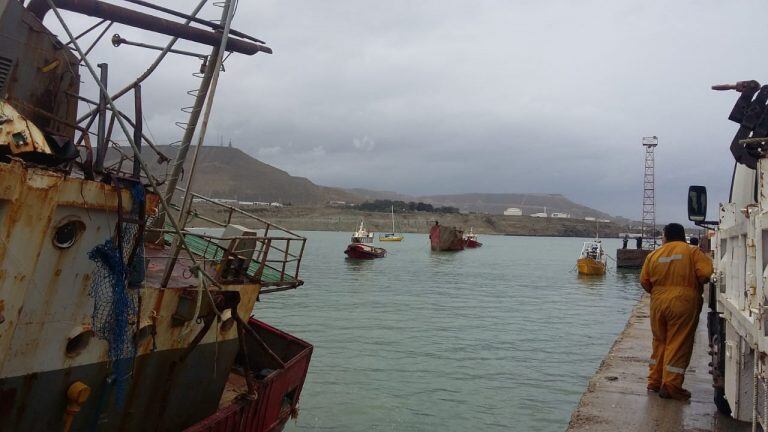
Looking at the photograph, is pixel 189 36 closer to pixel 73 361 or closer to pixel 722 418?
pixel 73 361

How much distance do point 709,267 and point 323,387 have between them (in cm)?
858

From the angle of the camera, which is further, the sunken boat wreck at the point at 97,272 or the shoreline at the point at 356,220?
the shoreline at the point at 356,220

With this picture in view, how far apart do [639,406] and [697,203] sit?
2.73 metres

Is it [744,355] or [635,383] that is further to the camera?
[635,383]

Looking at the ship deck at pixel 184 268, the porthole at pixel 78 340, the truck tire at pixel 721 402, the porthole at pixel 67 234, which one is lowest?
the truck tire at pixel 721 402

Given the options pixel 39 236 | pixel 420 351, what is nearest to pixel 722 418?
pixel 39 236

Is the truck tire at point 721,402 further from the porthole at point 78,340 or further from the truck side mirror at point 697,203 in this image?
the porthole at point 78,340

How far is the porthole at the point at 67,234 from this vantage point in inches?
197

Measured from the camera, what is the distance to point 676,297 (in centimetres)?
745

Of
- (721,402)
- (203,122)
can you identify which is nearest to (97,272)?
(203,122)

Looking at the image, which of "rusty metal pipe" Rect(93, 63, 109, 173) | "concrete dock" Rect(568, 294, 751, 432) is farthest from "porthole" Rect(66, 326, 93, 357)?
"concrete dock" Rect(568, 294, 751, 432)

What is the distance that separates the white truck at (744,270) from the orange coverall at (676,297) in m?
0.26

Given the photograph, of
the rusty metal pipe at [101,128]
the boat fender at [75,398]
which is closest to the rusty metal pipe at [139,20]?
the rusty metal pipe at [101,128]

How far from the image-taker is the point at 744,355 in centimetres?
534
